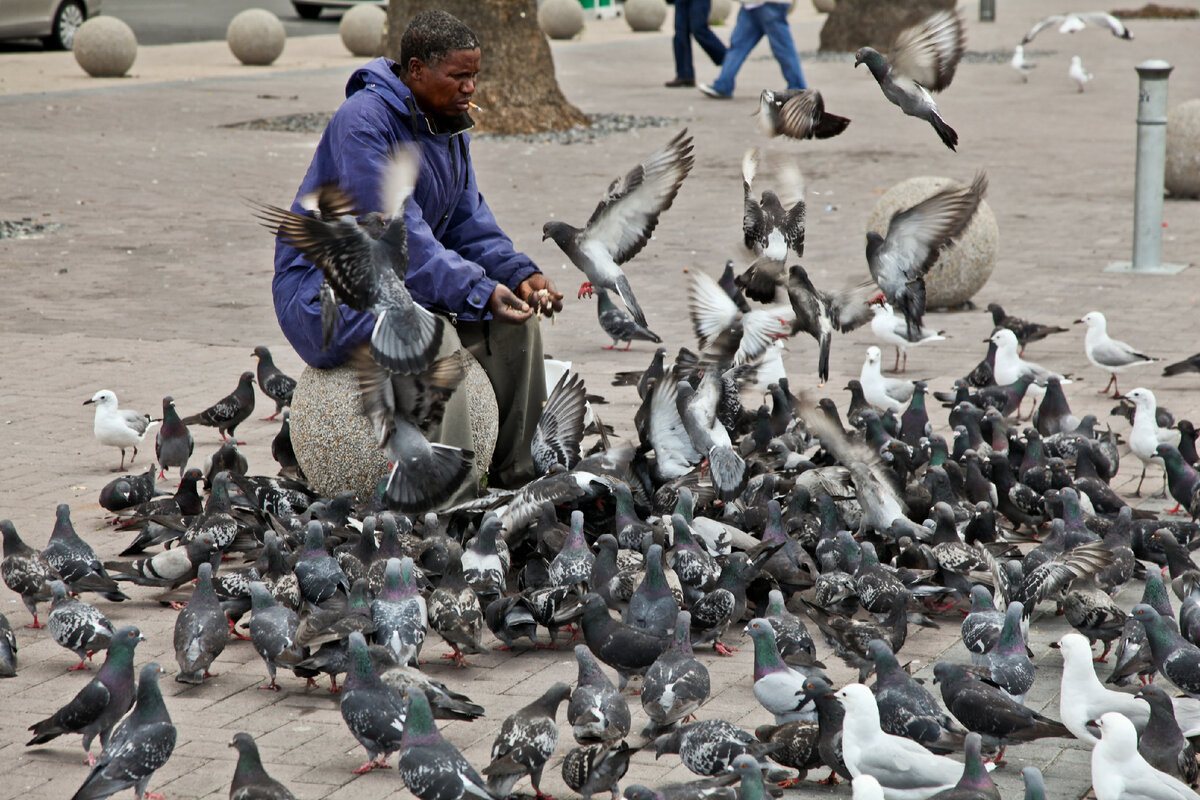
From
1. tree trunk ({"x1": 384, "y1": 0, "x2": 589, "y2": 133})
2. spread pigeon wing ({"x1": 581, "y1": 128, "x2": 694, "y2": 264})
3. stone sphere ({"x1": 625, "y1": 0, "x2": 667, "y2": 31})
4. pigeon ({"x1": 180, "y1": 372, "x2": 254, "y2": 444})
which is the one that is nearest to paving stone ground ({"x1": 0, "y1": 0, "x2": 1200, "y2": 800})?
pigeon ({"x1": 180, "y1": 372, "x2": 254, "y2": 444})

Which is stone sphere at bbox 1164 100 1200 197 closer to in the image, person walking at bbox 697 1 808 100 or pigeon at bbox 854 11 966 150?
person walking at bbox 697 1 808 100

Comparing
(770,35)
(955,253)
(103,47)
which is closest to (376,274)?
(955,253)

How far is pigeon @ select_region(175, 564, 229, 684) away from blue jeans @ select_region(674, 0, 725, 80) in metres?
19.5

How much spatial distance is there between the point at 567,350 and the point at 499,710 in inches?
220

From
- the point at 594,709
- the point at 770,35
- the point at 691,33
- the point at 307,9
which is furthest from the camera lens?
the point at 307,9

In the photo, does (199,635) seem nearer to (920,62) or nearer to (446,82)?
(446,82)

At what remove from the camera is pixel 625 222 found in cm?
698

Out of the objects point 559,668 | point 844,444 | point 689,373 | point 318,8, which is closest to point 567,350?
point 689,373

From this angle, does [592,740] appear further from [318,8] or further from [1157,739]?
[318,8]

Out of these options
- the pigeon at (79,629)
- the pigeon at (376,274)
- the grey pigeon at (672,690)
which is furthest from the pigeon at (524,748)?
the pigeon at (79,629)

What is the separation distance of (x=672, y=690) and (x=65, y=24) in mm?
25094

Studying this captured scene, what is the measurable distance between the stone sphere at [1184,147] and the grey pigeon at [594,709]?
12485mm

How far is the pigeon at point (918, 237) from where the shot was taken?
7.33m

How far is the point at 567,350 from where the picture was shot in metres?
10.4
